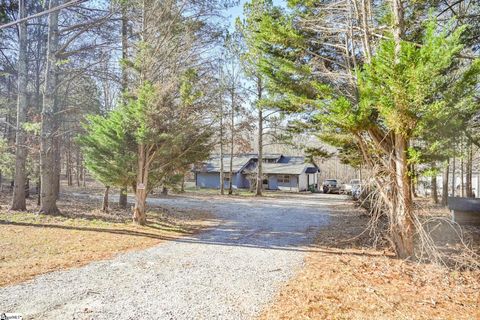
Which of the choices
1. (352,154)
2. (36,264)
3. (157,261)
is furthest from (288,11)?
(36,264)

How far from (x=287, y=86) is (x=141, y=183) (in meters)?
5.42

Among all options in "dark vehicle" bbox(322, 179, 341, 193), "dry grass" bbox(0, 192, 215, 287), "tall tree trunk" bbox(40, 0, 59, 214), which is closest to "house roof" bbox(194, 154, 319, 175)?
"dark vehicle" bbox(322, 179, 341, 193)

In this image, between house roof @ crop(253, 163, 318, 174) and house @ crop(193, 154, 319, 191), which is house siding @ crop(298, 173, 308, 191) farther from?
house roof @ crop(253, 163, 318, 174)

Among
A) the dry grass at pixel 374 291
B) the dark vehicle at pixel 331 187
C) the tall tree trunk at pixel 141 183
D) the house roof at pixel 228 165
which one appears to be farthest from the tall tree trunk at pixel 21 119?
the dark vehicle at pixel 331 187

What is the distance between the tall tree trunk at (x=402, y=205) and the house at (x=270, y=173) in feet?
80.8

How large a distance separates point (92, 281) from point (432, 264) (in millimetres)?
6026

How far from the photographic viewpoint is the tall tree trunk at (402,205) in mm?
5805

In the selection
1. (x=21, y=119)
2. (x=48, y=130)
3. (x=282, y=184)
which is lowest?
(x=282, y=184)

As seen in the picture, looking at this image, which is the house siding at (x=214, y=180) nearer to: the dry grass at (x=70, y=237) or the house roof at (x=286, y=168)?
the house roof at (x=286, y=168)

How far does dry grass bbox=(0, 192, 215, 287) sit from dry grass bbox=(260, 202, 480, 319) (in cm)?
394

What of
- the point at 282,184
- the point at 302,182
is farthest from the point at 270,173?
the point at 302,182

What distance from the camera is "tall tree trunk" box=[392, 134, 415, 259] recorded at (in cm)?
580

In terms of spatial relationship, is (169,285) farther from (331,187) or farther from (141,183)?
(331,187)

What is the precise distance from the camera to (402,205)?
589cm
